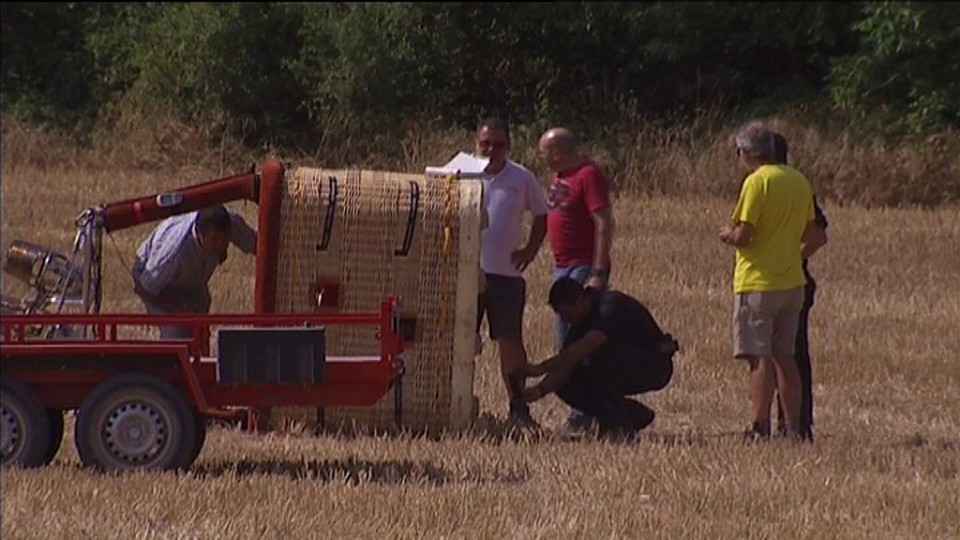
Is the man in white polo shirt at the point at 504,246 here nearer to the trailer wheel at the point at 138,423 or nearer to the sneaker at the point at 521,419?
the sneaker at the point at 521,419

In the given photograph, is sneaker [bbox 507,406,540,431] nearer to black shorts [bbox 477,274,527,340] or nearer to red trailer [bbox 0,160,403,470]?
black shorts [bbox 477,274,527,340]

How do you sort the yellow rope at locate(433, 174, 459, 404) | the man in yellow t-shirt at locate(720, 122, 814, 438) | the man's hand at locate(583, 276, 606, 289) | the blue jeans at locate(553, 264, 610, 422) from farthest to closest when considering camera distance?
the blue jeans at locate(553, 264, 610, 422) → the man's hand at locate(583, 276, 606, 289) → the yellow rope at locate(433, 174, 459, 404) → the man in yellow t-shirt at locate(720, 122, 814, 438)

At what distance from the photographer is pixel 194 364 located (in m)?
9.27

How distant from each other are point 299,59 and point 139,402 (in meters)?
20.0

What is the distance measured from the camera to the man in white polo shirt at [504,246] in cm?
1127

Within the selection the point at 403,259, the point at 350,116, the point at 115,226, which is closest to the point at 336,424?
the point at 403,259

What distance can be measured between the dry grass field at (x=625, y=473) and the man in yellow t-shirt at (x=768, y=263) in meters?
0.48

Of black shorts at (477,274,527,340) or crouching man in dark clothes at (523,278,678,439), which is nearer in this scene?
crouching man in dark clothes at (523,278,678,439)

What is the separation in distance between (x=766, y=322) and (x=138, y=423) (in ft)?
11.3

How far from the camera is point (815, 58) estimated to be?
29.4 m

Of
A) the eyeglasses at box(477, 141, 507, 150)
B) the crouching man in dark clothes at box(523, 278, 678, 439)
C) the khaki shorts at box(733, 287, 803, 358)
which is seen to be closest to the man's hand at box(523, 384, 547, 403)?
the crouching man in dark clothes at box(523, 278, 678, 439)

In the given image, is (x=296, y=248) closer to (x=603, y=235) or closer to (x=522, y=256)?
Answer: (x=522, y=256)

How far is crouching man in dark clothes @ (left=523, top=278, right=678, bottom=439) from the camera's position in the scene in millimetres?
10781

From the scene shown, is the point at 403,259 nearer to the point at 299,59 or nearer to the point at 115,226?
the point at 115,226
